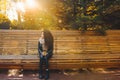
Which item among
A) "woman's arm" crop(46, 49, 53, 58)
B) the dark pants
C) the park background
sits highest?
the park background

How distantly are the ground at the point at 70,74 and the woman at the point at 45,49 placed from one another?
0.41 meters

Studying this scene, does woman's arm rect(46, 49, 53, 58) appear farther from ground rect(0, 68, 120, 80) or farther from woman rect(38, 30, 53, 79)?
ground rect(0, 68, 120, 80)

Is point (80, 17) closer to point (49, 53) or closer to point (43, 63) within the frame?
→ point (49, 53)

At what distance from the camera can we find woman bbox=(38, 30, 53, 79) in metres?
10.4

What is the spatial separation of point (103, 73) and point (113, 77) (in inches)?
27.1

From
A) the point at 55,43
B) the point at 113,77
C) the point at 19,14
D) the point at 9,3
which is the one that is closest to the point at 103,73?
the point at 113,77

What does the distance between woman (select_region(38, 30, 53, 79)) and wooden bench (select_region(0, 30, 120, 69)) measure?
394 mm

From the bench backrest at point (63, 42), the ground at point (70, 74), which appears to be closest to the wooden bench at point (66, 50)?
the bench backrest at point (63, 42)

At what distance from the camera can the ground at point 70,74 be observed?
10266mm

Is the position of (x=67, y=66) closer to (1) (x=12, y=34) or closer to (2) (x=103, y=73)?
(2) (x=103, y=73)

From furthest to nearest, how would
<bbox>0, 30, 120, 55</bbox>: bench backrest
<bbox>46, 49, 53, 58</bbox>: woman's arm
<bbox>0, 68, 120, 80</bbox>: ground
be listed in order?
<bbox>0, 30, 120, 55</bbox>: bench backrest
<bbox>46, 49, 53, 58</bbox>: woman's arm
<bbox>0, 68, 120, 80</bbox>: ground

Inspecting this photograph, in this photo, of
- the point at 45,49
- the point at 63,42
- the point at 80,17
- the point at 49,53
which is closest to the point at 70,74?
the point at 49,53

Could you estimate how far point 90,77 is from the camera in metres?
10.4

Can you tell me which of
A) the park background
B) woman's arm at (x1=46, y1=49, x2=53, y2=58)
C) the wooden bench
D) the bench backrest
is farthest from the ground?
the bench backrest
